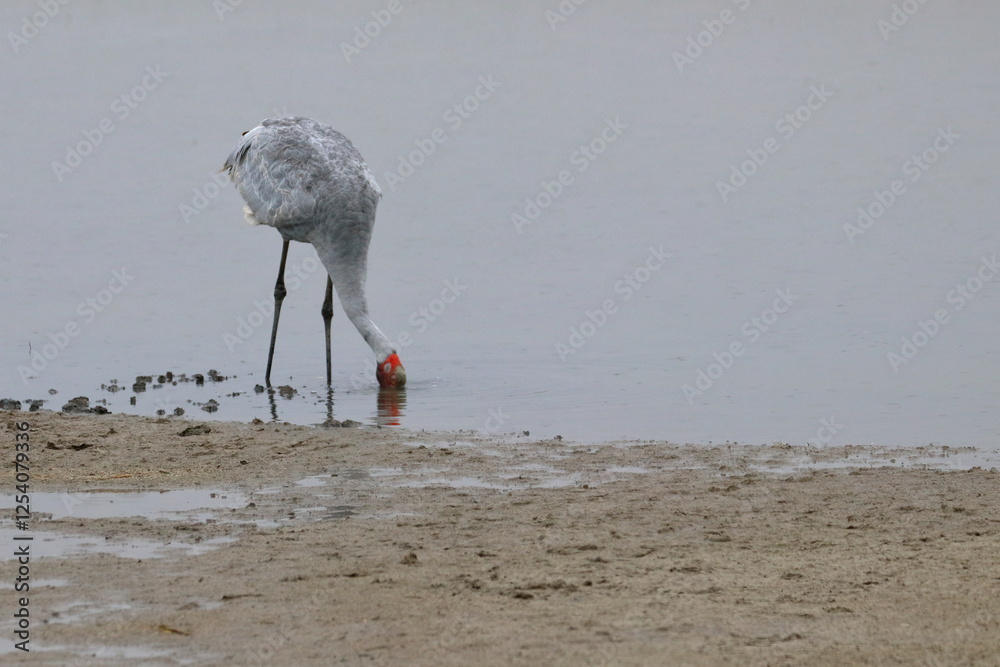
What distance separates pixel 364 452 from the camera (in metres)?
10.3

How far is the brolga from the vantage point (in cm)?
1430

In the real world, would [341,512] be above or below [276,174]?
below

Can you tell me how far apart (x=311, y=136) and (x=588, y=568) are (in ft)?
28.7

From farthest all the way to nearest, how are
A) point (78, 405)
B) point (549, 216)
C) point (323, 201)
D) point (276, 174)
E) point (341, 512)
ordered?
1. point (549, 216)
2. point (276, 174)
3. point (323, 201)
4. point (78, 405)
5. point (341, 512)

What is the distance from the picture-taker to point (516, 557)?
7344 millimetres

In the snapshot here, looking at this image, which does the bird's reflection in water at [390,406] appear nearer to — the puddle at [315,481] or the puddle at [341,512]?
the puddle at [315,481]

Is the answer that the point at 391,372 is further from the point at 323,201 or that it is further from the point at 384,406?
the point at 323,201

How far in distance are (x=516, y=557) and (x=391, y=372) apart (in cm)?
623

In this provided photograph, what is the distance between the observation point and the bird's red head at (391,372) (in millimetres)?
13438

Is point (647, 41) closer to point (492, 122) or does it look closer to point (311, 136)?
point (492, 122)

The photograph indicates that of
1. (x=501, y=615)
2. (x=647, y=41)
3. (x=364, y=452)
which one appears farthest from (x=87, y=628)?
(x=647, y=41)

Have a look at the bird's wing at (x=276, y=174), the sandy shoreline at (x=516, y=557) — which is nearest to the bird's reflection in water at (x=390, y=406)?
the sandy shoreline at (x=516, y=557)

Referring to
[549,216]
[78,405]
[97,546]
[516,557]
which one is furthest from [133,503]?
[549,216]

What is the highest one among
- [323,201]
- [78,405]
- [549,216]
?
[549,216]
